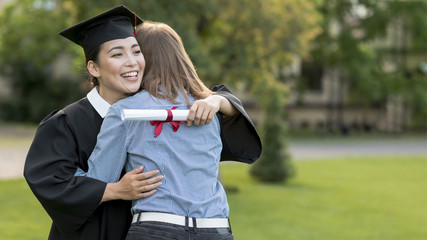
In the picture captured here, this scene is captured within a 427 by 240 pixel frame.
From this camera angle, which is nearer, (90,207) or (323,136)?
(90,207)

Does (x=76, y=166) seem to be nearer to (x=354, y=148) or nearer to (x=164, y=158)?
(x=164, y=158)

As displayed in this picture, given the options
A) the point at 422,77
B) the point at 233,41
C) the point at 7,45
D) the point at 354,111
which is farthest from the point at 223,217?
the point at 354,111

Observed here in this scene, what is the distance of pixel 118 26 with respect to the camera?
8.25ft

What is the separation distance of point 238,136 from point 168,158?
0.46 metres

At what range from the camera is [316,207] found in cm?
980

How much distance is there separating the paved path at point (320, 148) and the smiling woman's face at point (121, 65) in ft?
34.7

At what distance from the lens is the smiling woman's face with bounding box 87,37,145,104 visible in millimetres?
2420

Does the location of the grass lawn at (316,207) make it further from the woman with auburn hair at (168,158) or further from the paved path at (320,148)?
the woman with auburn hair at (168,158)

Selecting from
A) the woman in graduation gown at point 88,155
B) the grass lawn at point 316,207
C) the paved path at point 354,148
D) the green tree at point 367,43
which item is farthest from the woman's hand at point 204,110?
the green tree at point 367,43

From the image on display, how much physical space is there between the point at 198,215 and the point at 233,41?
324 inches

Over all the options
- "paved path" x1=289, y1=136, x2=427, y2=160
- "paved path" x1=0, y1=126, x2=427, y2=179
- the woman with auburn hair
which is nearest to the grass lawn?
"paved path" x1=0, y1=126, x2=427, y2=179

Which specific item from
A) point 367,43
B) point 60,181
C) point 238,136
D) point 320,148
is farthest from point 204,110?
point 367,43

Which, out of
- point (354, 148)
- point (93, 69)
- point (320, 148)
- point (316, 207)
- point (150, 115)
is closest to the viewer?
point (150, 115)

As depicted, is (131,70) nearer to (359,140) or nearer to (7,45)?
(7,45)
